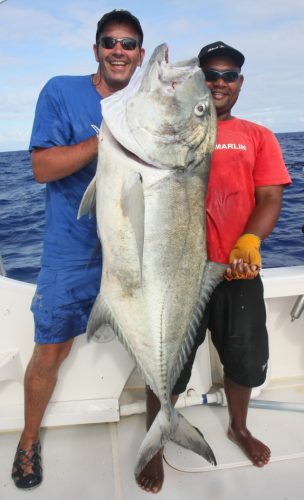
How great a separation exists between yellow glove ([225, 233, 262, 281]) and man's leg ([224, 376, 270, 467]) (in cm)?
84

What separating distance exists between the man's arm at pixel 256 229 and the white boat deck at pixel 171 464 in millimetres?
1192

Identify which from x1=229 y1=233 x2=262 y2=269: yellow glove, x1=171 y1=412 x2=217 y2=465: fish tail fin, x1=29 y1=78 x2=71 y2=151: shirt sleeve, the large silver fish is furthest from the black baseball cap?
x1=171 y1=412 x2=217 y2=465: fish tail fin

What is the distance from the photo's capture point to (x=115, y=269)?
1945mm

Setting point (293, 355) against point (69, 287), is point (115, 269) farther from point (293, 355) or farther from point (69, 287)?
point (293, 355)

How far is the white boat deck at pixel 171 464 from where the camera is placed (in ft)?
7.92

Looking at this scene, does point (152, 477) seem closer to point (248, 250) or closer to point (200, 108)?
point (248, 250)

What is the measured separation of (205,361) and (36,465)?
1.30 metres

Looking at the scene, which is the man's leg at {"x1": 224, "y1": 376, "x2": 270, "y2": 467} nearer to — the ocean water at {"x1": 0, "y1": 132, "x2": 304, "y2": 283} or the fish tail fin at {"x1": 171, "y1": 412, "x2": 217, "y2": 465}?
the fish tail fin at {"x1": 171, "y1": 412, "x2": 217, "y2": 465}

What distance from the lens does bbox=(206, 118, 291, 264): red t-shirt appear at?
238 centimetres

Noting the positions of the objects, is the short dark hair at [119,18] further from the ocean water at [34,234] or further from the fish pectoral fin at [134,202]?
the ocean water at [34,234]

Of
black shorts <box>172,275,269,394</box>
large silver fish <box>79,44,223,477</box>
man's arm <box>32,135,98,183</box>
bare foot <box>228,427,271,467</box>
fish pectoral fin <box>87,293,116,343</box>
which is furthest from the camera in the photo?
bare foot <box>228,427,271,467</box>

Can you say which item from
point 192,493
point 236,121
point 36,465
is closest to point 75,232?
point 236,121

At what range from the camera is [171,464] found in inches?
103

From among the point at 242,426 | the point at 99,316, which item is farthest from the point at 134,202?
the point at 242,426
